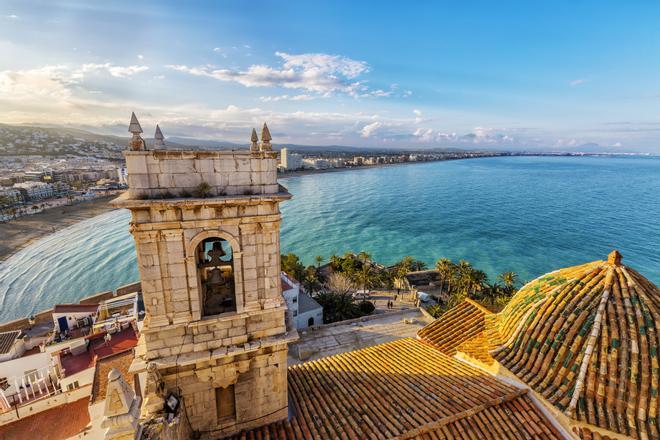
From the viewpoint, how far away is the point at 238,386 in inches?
316

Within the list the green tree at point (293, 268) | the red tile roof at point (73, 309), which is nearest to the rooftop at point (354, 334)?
the green tree at point (293, 268)

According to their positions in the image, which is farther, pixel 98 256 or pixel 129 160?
pixel 98 256

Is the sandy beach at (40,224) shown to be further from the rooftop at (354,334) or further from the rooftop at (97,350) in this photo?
the rooftop at (354,334)

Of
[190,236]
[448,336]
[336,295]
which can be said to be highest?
[190,236]

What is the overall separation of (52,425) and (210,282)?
1138cm

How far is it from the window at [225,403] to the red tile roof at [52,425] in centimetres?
824

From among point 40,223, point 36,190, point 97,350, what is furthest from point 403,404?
point 36,190

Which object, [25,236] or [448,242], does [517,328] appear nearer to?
[448,242]

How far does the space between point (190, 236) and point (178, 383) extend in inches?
137

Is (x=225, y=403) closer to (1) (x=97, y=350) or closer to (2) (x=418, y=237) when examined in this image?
(1) (x=97, y=350)

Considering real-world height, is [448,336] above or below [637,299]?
below

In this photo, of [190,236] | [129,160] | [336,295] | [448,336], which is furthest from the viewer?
[336,295]

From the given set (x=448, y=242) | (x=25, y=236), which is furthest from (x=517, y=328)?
(x=25, y=236)

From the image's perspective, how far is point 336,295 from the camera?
33938 mm
